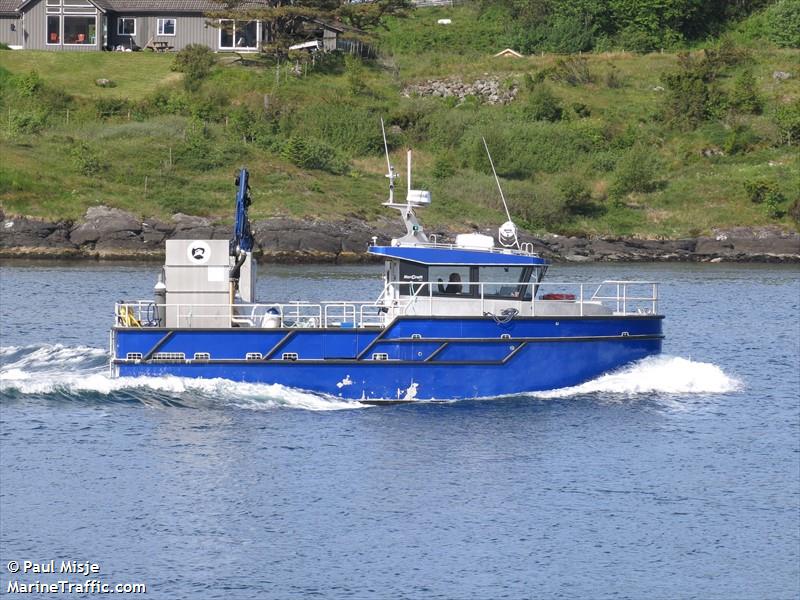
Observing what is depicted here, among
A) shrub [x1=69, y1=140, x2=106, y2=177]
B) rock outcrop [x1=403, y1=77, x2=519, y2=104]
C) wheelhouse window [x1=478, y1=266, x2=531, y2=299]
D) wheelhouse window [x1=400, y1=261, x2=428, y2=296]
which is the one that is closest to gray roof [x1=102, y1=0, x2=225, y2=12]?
rock outcrop [x1=403, y1=77, x2=519, y2=104]

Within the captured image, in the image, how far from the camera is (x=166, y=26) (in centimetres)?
9869

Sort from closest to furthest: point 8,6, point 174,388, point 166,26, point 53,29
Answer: point 174,388
point 53,29
point 166,26
point 8,6

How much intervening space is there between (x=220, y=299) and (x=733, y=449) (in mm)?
12180

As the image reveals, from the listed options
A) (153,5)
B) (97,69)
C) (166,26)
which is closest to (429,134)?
(166,26)

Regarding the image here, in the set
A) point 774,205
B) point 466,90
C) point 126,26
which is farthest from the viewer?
point 126,26

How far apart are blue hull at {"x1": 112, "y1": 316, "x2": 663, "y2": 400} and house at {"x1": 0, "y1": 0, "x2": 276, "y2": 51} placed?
68.1 m

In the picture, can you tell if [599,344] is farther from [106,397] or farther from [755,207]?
[755,207]

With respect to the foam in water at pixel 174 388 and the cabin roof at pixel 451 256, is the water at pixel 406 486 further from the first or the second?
the cabin roof at pixel 451 256

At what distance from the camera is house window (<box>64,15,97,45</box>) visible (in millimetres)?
97938

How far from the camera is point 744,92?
9281cm

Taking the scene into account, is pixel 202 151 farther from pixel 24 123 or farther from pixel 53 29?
pixel 53 29

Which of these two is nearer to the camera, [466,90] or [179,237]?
[179,237]

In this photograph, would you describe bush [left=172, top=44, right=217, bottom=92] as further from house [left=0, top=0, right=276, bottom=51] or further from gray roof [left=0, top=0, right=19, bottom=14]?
gray roof [left=0, top=0, right=19, bottom=14]

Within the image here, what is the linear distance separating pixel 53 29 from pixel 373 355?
73.6 m
